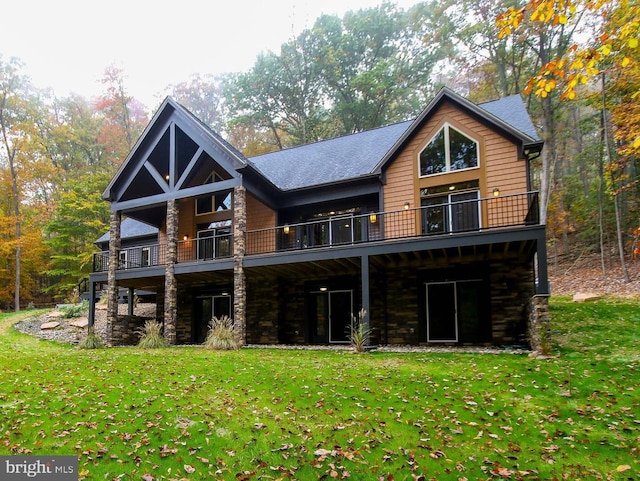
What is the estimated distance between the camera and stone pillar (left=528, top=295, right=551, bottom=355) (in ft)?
29.3

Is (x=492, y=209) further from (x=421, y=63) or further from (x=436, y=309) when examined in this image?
(x=421, y=63)

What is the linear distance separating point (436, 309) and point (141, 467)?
10.3m

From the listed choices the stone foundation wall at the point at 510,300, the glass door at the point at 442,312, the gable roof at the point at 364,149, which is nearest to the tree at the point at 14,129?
the gable roof at the point at 364,149

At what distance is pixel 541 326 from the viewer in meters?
9.18

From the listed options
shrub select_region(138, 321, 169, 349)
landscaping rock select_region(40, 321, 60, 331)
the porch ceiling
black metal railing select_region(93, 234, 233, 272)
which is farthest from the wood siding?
landscaping rock select_region(40, 321, 60, 331)

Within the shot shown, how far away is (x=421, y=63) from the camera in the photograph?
92.8ft

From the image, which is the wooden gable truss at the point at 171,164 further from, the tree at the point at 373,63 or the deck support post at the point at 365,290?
the tree at the point at 373,63

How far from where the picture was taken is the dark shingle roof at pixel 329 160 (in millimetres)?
14766

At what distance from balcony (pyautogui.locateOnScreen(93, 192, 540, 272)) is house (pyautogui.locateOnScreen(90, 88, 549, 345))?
0.15 ft

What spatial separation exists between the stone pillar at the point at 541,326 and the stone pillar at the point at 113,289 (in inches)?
531

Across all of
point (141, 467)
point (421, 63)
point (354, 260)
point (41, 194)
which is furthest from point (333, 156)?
point (41, 194)

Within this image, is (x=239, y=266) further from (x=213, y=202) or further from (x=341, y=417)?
(x=341, y=417)

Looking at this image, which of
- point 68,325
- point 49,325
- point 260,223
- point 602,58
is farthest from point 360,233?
point 49,325

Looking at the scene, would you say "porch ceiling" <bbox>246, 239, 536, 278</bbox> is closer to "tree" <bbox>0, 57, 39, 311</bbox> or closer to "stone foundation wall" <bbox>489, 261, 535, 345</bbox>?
"stone foundation wall" <bbox>489, 261, 535, 345</bbox>
